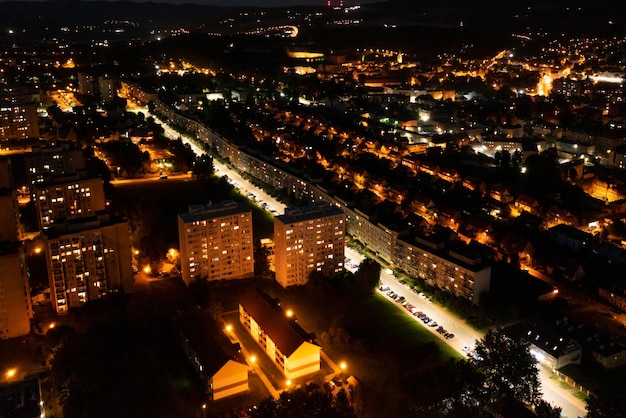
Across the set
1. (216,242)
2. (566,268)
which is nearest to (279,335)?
(216,242)

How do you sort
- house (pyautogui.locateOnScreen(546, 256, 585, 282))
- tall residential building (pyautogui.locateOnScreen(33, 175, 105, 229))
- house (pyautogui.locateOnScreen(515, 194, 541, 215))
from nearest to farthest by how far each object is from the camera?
1. house (pyautogui.locateOnScreen(546, 256, 585, 282))
2. tall residential building (pyautogui.locateOnScreen(33, 175, 105, 229))
3. house (pyautogui.locateOnScreen(515, 194, 541, 215))

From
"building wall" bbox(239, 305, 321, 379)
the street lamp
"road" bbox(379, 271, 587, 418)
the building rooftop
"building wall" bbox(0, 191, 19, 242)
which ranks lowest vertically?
the street lamp

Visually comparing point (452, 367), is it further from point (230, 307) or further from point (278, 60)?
point (278, 60)

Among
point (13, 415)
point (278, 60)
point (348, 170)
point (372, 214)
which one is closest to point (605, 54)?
point (278, 60)

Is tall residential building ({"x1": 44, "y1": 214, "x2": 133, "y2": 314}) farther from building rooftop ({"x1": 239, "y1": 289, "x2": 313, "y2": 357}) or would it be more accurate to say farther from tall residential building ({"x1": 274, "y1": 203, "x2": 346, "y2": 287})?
tall residential building ({"x1": 274, "y1": 203, "x2": 346, "y2": 287})

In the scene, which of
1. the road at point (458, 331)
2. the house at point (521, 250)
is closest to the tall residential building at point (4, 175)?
the road at point (458, 331)

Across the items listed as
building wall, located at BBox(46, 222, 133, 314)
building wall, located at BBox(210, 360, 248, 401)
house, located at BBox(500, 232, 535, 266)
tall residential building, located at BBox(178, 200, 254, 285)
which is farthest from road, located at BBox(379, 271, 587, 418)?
building wall, located at BBox(46, 222, 133, 314)

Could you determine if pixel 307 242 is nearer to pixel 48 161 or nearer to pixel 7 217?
pixel 7 217
